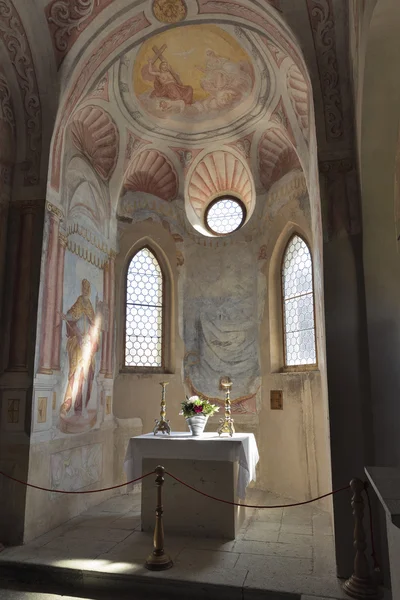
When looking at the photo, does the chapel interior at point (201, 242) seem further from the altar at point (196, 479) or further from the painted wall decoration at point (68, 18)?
the altar at point (196, 479)

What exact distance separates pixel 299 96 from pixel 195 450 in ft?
19.6

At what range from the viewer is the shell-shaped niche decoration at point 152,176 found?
1048 centimetres

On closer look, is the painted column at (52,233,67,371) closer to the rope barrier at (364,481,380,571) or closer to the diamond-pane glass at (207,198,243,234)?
the diamond-pane glass at (207,198,243,234)

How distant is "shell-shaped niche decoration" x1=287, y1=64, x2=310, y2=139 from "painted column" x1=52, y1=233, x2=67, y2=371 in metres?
4.39

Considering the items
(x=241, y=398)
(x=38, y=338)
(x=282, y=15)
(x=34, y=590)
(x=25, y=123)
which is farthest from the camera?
(x=241, y=398)

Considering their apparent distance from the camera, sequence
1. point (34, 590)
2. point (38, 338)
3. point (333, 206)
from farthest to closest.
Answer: point (38, 338)
point (333, 206)
point (34, 590)

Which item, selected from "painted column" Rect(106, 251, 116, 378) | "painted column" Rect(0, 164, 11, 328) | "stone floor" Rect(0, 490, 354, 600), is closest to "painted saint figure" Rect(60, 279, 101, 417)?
"painted column" Rect(106, 251, 116, 378)

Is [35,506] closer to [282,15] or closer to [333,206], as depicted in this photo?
[333,206]

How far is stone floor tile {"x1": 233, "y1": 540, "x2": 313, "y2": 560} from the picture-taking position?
5.66 m

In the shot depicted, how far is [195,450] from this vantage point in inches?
258

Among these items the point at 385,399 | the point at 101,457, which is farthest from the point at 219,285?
the point at 385,399

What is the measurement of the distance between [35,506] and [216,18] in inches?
303

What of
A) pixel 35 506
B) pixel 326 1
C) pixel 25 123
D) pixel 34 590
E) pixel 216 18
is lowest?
pixel 34 590

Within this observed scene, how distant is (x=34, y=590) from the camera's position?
5.15 meters
